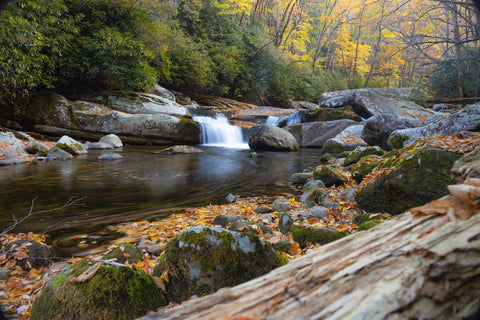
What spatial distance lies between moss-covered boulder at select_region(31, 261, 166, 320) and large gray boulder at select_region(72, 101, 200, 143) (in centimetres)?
1257

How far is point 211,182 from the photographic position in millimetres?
7156

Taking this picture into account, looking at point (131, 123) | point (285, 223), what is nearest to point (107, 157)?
point (131, 123)

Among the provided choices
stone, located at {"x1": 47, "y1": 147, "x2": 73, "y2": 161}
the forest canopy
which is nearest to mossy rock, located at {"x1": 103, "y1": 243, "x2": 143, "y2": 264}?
the forest canopy

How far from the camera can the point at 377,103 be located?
16.0 meters

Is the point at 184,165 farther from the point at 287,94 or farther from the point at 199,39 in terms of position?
the point at 287,94

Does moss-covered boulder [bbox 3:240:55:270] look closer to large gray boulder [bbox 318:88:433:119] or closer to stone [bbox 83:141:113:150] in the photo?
stone [bbox 83:141:113:150]

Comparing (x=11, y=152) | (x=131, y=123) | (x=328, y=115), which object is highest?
(x=328, y=115)

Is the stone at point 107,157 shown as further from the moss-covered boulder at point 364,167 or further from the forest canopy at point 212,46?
the moss-covered boulder at point 364,167

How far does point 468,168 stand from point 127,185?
6485mm

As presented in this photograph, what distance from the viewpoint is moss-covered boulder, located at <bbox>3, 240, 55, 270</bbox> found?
2.58 meters

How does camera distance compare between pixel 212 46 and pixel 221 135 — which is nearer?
pixel 221 135

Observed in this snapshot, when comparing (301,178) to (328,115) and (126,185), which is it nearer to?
(126,185)

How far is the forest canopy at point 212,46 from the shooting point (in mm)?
8727

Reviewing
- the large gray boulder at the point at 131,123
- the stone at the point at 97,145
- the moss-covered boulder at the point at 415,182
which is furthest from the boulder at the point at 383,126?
the stone at the point at 97,145
